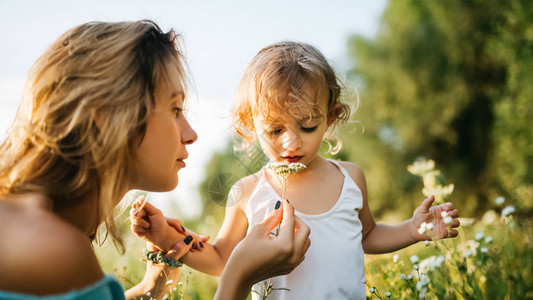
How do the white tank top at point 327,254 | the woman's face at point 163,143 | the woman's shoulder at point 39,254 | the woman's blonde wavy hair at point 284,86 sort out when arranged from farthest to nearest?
1. the woman's blonde wavy hair at point 284,86
2. the white tank top at point 327,254
3. the woman's face at point 163,143
4. the woman's shoulder at point 39,254

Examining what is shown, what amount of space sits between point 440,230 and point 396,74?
1238cm

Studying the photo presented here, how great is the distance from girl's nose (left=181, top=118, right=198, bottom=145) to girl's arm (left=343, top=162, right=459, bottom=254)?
91 cm

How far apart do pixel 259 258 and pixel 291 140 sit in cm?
58

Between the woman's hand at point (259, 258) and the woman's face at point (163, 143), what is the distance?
0.34 m

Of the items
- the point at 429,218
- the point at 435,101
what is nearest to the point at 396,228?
the point at 429,218

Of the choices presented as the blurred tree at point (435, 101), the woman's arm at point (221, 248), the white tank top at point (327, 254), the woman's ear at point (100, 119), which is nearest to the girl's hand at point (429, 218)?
the white tank top at point (327, 254)

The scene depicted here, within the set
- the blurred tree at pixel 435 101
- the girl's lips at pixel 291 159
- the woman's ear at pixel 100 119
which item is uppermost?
the woman's ear at pixel 100 119

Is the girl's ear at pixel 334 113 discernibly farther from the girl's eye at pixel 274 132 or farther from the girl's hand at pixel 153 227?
the girl's hand at pixel 153 227

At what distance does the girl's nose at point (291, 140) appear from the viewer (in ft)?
6.01

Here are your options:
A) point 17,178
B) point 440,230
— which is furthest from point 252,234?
point 440,230

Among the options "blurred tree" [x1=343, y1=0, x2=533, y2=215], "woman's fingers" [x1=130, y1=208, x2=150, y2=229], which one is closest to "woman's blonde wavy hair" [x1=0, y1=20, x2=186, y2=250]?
"woman's fingers" [x1=130, y1=208, x2=150, y2=229]

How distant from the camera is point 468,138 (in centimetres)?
1327

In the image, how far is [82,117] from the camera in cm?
125

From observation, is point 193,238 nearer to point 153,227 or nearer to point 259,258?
point 153,227
